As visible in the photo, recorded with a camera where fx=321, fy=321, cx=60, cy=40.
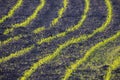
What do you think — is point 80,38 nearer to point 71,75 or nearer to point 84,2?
point 71,75

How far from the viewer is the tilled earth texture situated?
5.04m

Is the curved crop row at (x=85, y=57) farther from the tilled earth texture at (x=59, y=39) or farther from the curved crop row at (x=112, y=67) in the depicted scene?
the curved crop row at (x=112, y=67)

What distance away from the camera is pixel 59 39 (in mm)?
5898

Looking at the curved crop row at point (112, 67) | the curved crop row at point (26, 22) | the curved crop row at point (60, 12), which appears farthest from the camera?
the curved crop row at point (60, 12)

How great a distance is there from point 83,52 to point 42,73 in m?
0.93

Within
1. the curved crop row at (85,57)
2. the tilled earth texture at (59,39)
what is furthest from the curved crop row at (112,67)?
the curved crop row at (85,57)

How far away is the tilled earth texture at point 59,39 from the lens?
16.5 feet

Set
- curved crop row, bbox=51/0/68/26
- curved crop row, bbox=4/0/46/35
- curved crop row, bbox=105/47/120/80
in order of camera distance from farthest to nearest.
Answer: curved crop row, bbox=51/0/68/26 < curved crop row, bbox=4/0/46/35 < curved crop row, bbox=105/47/120/80

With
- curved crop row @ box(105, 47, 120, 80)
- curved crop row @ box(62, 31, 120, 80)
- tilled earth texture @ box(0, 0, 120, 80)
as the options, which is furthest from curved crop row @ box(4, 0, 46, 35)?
curved crop row @ box(105, 47, 120, 80)

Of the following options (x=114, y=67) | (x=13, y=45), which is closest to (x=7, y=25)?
(x=13, y=45)

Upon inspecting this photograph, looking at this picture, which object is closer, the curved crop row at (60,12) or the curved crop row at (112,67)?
the curved crop row at (112,67)

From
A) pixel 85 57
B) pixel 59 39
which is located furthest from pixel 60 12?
pixel 85 57

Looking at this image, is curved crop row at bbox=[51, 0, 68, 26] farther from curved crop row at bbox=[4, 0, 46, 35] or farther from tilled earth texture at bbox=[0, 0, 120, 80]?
curved crop row at bbox=[4, 0, 46, 35]

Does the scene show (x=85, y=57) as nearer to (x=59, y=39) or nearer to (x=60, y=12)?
(x=59, y=39)
